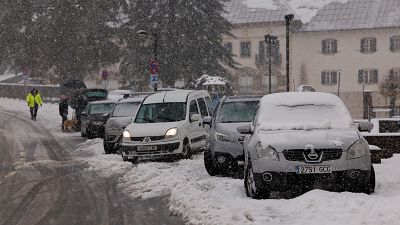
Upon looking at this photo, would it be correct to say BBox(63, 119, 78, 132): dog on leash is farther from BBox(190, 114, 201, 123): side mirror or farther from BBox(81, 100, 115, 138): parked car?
BBox(190, 114, 201, 123): side mirror

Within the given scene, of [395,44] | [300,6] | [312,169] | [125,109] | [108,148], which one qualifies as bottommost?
[108,148]

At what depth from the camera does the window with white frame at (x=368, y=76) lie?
52781 millimetres

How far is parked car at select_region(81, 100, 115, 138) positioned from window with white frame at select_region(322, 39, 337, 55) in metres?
33.3

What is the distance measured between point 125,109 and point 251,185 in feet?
38.9

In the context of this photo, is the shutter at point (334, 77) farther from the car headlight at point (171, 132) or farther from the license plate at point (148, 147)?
the license plate at point (148, 147)

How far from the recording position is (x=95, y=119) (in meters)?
23.4

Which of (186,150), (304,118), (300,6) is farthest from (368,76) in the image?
(304,118)

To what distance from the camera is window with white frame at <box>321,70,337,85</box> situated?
176 ft

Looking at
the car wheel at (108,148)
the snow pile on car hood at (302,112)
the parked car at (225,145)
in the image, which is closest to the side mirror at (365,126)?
the snow pile on car hood at (302,112)

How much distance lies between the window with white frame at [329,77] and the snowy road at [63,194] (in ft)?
126

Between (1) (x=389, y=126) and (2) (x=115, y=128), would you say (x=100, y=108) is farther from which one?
(1) (x=389, y=126)

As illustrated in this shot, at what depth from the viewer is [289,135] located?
29.0 ft

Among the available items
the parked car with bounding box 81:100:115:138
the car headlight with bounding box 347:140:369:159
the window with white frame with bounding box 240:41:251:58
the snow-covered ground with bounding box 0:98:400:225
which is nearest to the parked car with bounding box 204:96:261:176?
the snow-covered ground with bounding box 0:98:400:225

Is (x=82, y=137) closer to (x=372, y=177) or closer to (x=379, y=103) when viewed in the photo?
(x=372, y=177)
